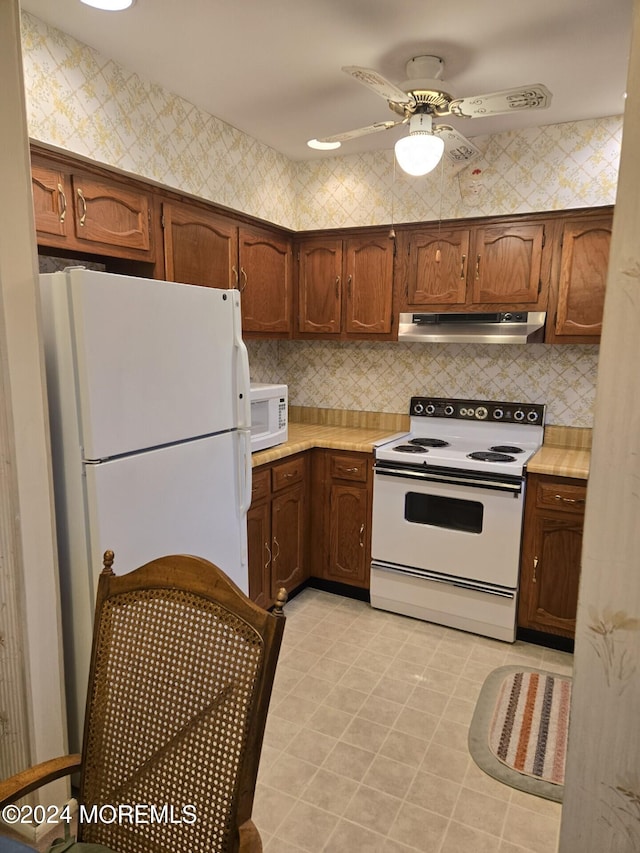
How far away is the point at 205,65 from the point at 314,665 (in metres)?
2.76

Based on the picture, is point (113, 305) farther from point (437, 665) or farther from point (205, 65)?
point (437, 665)

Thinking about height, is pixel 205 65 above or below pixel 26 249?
above

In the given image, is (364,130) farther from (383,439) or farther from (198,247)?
(383,439)

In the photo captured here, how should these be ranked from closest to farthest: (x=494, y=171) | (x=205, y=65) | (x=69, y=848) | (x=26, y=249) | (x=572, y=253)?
(x=69, y=848) → (x=26, y=249) → (x=205, y=65) → (x=572, y=253) → (x=494, y=171)

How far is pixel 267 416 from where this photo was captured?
119 inches

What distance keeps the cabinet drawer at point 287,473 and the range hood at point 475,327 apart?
984 millimetres

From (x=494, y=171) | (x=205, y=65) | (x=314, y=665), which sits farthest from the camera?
(x=494, y=171)

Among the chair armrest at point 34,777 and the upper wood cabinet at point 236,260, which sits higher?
the upper wood cabinet at point 236,260

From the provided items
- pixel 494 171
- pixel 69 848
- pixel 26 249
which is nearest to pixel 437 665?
pixel 69 848

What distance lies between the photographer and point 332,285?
356 cm

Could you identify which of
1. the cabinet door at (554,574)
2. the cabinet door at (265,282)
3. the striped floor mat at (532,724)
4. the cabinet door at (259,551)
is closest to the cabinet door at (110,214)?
the cabinet door at (265,282)

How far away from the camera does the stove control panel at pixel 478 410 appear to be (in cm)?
327

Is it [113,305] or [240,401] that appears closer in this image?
[113,305]

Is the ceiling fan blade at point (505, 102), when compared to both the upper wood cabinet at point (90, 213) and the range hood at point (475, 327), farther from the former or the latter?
the upper wood cabinet at point (90, 213)
